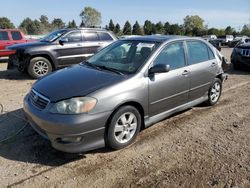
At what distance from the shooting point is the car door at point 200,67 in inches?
209

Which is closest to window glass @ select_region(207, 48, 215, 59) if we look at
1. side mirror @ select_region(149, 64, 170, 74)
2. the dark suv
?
side mirror @ select_region(149, 64, 170, 74)

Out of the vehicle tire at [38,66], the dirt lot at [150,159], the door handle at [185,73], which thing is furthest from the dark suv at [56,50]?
the door handle at [185,73]

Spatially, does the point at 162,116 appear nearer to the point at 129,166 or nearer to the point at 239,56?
the point at 129,166

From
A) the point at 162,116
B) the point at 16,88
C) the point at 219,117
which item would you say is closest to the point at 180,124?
the point at 162,116

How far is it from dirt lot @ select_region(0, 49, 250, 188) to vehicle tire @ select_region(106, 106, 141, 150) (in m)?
0.14

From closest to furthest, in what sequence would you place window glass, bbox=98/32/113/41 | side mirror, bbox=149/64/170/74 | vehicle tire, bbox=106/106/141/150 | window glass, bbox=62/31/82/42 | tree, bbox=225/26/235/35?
vehicle tire, bbox=106/106/141/150, side mirror, bbox=149/64/170/74, window glass, bbox=62/31/82/42, window glass, bbox=98/32/113/41, tree, bbox=225/26/235/35

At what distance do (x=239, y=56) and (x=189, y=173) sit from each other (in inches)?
332

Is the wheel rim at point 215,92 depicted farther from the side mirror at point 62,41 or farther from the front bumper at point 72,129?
the side mirror at point 62,41

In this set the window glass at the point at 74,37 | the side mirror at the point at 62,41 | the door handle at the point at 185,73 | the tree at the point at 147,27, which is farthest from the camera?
the tree at the point at 147,27

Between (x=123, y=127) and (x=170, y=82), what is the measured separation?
1.23 meters

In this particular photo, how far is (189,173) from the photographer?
3.55m

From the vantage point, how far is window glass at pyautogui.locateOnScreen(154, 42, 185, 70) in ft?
15.4

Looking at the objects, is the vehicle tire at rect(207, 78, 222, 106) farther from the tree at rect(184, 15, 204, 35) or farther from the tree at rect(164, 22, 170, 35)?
the tree at rect(184, 15, 204, 35)

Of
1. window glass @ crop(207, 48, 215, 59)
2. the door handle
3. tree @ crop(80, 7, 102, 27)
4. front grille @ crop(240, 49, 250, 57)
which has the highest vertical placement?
tree @ crop(80, 7, 102, 27)
